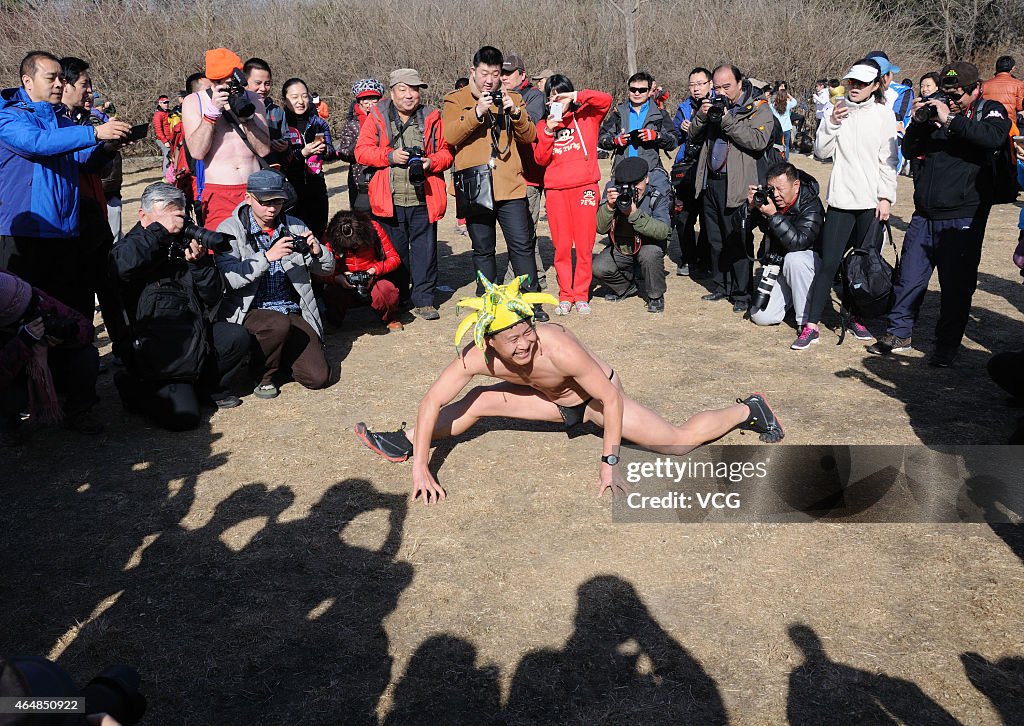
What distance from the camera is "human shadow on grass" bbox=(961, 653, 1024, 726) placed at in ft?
8.95

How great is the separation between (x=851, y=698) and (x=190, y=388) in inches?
169

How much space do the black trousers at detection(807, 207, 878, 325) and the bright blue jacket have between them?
17.1 ft

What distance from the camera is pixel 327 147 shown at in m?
7.48

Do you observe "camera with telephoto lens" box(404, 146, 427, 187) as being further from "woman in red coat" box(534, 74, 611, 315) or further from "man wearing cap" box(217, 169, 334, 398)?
"man wearing cap" box(217, 169, 334, 398)

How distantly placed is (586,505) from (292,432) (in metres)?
2.11

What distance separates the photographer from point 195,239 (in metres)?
5.09

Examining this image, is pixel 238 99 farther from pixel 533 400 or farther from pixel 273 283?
pixel 533 400

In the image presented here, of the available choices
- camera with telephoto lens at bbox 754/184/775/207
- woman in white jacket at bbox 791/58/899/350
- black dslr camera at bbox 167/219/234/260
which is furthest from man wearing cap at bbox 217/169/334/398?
woman in white jacket at bbox 791/58/899/350

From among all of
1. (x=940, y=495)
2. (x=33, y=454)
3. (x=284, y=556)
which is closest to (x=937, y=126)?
(x=940, y=495)

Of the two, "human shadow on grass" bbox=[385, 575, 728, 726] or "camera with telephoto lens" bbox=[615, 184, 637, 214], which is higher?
"camera with telephoto lens" bbox=[615, 184, 637, 214]

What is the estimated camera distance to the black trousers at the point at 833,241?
5988mm

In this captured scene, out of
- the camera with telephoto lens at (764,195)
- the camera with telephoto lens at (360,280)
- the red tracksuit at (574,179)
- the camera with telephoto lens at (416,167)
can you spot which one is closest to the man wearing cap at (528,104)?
the red tracksuit at (574,179)

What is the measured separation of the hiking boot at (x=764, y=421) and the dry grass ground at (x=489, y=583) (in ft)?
0.36

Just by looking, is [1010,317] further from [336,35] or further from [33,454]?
[336,35]
